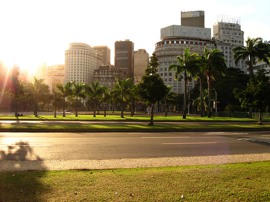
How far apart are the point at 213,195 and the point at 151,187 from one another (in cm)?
123

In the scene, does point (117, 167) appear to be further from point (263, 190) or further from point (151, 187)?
point (263, 190)

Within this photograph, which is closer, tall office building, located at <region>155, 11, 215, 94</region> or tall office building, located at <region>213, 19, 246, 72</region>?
tall office building, located at <region>155, 11, 215, 94</region>

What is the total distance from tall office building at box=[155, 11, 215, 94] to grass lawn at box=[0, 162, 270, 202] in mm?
148324

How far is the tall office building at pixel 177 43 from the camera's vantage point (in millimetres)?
156000

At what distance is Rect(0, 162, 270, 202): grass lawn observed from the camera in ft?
18.8

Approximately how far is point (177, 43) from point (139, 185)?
154 m

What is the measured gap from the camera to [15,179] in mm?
7020

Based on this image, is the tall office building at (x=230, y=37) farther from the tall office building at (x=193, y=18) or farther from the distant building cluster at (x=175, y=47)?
the tall office building at (x=193, y=18)

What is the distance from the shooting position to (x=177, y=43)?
15638cm

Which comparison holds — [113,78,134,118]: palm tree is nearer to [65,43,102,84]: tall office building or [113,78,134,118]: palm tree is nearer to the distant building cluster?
the distant building cluster

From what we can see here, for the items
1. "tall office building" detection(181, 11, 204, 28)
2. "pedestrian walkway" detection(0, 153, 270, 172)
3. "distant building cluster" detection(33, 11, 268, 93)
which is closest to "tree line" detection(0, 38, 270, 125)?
"pedestrian walkway" detection(0, 153, 270, 172)

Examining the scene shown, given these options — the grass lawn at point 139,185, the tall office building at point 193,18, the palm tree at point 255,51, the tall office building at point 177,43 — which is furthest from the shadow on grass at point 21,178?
the tall office building at point 193,18

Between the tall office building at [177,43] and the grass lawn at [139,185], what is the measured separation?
148 m

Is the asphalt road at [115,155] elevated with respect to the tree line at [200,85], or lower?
lower
